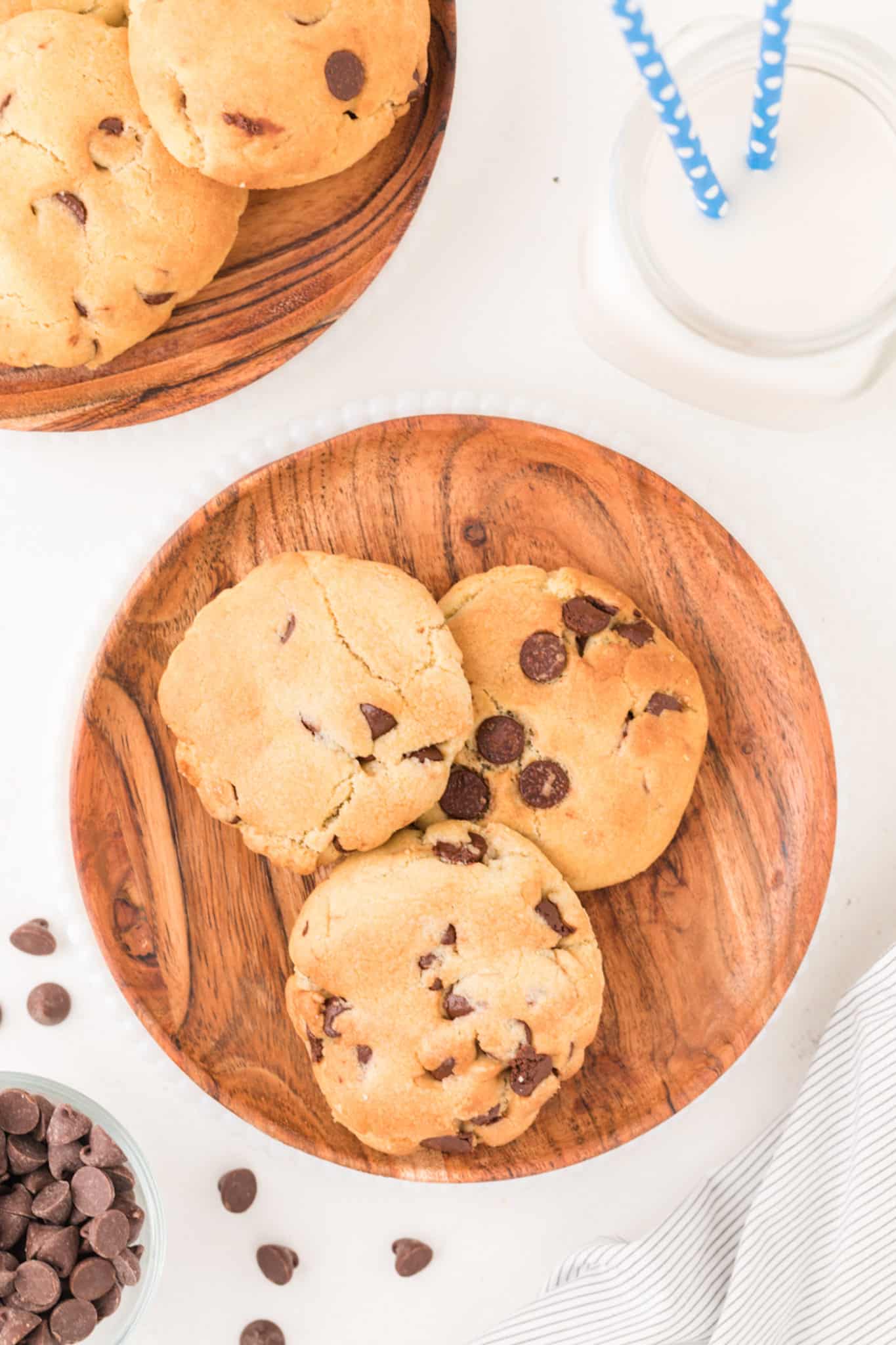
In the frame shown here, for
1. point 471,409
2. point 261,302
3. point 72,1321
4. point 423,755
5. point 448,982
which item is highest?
point 261,302

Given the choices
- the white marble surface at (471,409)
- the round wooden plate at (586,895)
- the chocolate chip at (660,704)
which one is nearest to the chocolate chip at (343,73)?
the white marble surface at (471,409)

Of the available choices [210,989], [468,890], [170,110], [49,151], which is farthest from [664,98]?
[210,989]

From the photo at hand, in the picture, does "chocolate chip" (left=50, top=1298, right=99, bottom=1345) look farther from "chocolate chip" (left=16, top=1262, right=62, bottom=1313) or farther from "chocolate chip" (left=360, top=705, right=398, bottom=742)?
"chocolate chip" (left=360, top=705, right=398, bottom=742)

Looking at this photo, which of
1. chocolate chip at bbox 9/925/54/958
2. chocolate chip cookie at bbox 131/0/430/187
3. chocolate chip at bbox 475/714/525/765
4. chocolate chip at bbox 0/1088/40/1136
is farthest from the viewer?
chocolate chip at bbox 9/925/54/958

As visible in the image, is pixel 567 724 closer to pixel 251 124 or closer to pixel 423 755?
pixel 423 755

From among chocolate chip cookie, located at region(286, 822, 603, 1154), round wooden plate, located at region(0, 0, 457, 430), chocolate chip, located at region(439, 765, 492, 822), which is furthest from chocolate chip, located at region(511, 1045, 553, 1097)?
round wooden plate, located at region(0, 0, 457, 430)

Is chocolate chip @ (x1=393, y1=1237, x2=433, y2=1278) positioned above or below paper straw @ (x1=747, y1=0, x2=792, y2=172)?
below

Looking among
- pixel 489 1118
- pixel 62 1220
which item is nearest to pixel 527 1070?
pixel 489 1118

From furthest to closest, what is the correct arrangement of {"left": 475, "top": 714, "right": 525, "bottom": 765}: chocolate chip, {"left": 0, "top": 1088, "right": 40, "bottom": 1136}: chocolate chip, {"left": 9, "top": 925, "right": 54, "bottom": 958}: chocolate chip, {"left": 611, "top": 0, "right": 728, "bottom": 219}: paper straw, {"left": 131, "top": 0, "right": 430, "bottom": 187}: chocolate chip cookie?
{"left": 9, "top": 925, "right": 54, "bottom": 958}: chocolate chip → {"left": 0, "top": 1088, "right": 40, "bottom": 1136}: chocolate chip → {"left": 475, "top": 714, "right": 525, "bottom": 765}: chocolate chip → {"left": 131, "top": 0, "right": 430, "bottom": 187}: chocolate chip cookie → {"left": 611, "top": 0, "right": 728, "bottom": 219}: paper straw
